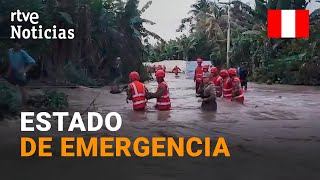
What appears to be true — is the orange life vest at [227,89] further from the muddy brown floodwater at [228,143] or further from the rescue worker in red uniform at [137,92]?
the rescue worker in red uniform at [137,92]

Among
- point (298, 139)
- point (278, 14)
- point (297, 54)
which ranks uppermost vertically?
point (278, 14)

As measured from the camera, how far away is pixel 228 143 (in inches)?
280

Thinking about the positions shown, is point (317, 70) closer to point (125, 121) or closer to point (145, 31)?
point (145, 31)

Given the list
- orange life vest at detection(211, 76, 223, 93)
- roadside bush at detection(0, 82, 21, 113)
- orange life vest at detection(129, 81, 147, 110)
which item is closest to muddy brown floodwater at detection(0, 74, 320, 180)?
orange life vest at detection(129, 81, 147, 110)

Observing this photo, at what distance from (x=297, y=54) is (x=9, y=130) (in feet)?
78.5

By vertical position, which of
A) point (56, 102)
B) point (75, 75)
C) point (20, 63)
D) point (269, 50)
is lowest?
point (56, 102)

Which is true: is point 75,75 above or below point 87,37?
below

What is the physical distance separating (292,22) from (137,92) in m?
13.1

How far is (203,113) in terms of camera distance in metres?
10.8

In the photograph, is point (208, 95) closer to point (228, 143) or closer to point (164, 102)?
point (164, 102)

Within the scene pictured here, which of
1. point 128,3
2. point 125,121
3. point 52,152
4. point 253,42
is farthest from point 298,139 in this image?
point 253,42

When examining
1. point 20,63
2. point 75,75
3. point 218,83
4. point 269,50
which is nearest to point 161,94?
point 20,63

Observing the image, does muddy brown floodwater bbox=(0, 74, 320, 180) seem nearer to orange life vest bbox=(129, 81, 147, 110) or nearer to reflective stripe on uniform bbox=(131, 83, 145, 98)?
orange life vest bbox=(129, 81, 147, 110)

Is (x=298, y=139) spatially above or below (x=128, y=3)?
below
